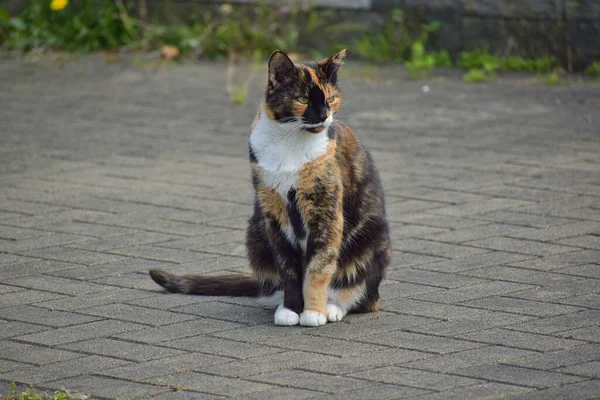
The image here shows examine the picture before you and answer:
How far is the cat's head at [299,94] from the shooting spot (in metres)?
3.89

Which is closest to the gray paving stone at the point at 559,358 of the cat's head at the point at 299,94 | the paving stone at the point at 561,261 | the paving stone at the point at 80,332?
the paving stone at the point at 561,261

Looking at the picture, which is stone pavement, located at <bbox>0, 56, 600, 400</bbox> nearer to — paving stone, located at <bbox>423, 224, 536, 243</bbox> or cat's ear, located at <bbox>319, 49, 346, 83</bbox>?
paving stone, located at <bbox>423, 224, 536, 243</bbox>

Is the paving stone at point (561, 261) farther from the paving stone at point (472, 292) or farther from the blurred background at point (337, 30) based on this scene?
the blurred background at point (337, 30)

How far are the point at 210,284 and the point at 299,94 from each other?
104 cm

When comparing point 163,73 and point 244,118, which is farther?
point 163,73

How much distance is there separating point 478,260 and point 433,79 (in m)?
4.32

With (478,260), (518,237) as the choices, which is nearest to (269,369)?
(478,260)

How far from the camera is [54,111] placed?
803 cm

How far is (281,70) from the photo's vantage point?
12.9ft

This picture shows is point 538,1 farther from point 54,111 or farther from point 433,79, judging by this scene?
point 54,111

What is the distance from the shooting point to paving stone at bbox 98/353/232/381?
349 cm

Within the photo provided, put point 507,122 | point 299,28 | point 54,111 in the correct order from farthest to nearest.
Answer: point 299,28 → point 54,111 → point 507,122

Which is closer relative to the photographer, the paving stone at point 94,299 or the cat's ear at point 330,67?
the cat's ear at point 330,67

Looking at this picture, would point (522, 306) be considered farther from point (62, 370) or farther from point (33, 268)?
point (33, 268)
